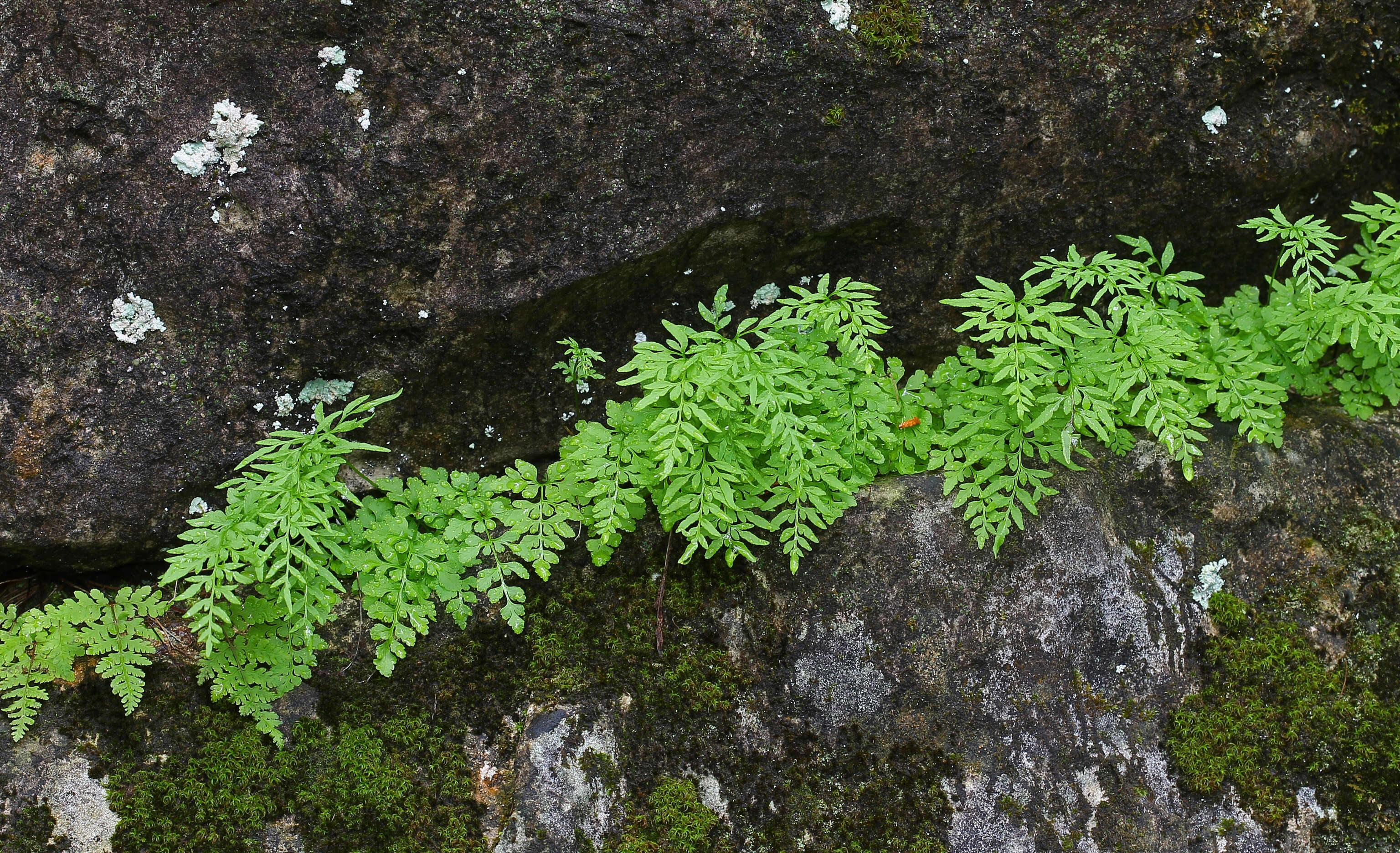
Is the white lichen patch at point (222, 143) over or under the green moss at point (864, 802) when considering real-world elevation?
over

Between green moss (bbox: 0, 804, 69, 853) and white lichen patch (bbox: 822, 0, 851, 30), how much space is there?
435 cm

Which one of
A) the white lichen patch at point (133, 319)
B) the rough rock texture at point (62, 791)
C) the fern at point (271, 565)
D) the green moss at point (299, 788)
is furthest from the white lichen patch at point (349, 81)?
the rough rock texture at point (62, 791)

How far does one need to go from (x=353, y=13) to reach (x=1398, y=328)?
169 inches

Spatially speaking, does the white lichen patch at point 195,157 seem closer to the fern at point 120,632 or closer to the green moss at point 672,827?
the fern at point 120,632

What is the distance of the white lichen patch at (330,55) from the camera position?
12.2 ft

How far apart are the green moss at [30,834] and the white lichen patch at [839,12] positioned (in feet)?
14.3

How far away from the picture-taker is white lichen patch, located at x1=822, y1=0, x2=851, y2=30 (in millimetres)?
4031

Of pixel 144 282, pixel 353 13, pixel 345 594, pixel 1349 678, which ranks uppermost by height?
pixel 353 13

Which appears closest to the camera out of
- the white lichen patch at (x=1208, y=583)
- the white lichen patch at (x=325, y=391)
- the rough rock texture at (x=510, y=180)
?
the rough rock texture at (x=510, y=180)

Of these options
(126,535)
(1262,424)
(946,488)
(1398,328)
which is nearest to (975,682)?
(946,488)

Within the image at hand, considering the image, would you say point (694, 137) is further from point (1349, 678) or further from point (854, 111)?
point (1349, 678)

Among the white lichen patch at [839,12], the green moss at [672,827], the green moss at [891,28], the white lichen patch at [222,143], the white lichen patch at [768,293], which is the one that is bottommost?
the green moss at [672,827]

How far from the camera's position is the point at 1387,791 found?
3.61 m

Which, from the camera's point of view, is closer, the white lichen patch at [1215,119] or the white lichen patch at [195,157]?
the white lichen patch at [195,157]
